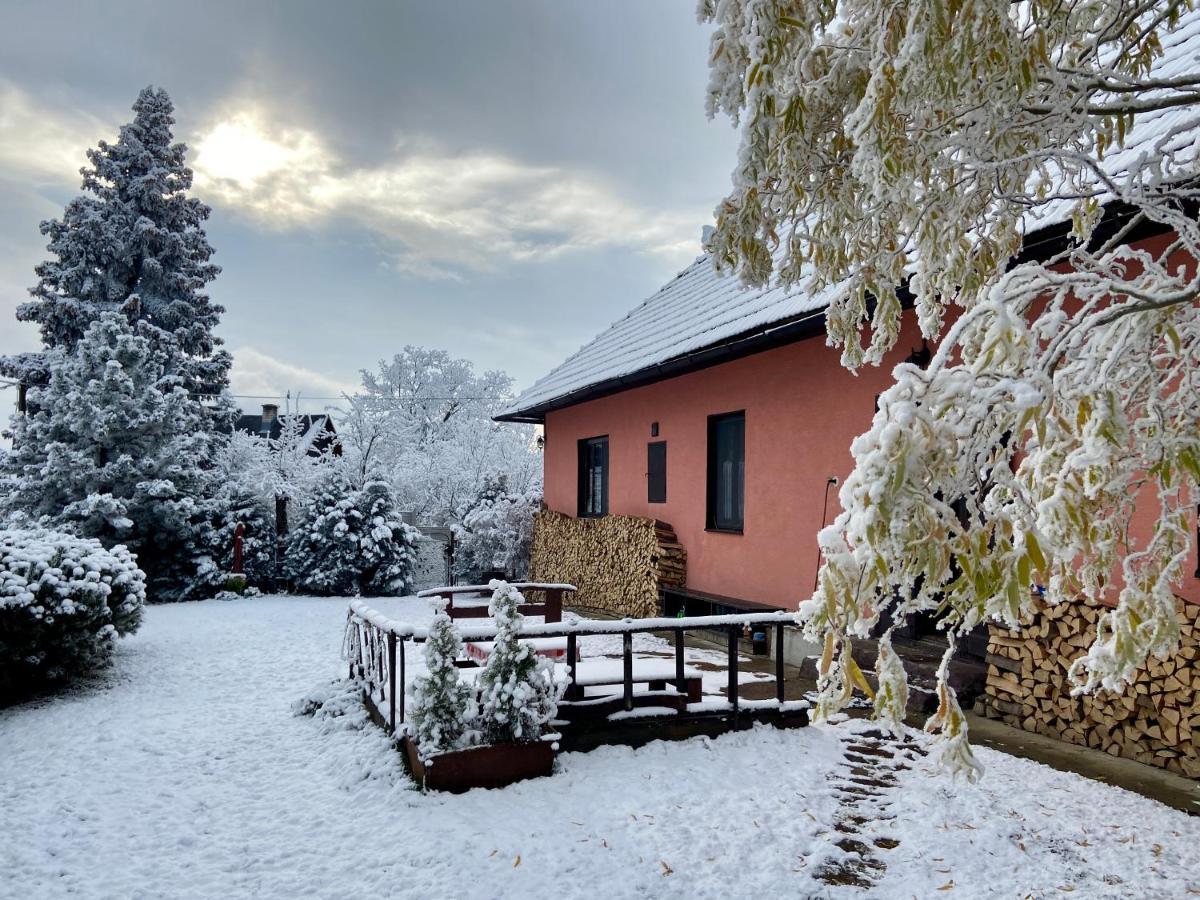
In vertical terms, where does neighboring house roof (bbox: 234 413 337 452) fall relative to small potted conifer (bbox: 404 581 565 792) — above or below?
above

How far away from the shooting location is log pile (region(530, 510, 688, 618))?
9.62 metres

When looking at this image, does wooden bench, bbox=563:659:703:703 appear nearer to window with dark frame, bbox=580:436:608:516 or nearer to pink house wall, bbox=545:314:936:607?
pink house wall, bbox=545:314:936:607

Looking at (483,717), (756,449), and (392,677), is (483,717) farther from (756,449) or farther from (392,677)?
(756,449)

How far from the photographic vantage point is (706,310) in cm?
990

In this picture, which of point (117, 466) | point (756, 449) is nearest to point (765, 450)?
point (756, 449)

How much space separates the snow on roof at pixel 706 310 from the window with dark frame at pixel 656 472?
1.08 meters

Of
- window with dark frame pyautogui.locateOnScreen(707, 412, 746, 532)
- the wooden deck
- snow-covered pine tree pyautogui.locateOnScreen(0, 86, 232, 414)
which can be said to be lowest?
the wooden deck

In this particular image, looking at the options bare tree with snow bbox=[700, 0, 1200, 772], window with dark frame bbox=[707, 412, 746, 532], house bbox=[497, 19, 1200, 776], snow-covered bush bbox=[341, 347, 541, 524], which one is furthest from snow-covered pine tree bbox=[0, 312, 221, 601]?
bare tree with snow bbox=[700, 0, 1200, 772]

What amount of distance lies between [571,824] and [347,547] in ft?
35.4

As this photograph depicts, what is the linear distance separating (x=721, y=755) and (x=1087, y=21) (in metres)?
4.03

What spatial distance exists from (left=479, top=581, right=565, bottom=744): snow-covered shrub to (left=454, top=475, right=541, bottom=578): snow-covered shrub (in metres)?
9.63

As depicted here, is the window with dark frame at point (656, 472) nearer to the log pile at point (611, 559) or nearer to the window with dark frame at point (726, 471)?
the log pile at point (611, 559)

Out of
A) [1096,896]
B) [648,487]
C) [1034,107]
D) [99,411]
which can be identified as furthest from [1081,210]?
[99,411]

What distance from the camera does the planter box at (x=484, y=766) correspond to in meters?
4.06
